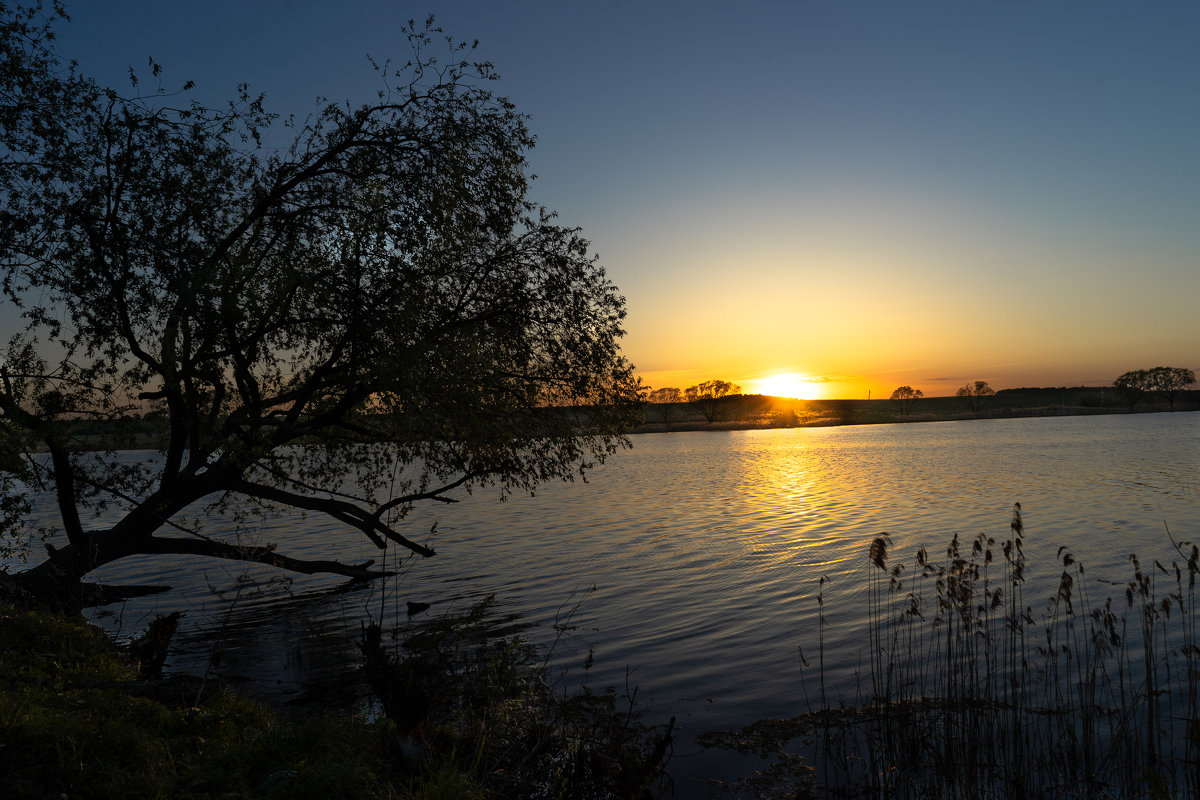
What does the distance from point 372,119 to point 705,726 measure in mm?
12172

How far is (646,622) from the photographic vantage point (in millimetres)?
15055

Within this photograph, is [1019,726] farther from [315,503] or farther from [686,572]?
[686,572]

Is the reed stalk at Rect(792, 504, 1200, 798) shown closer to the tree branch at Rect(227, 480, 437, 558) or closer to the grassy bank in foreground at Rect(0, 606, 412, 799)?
the grassy bank in foreground at Rect(0, 606, 412, 799)

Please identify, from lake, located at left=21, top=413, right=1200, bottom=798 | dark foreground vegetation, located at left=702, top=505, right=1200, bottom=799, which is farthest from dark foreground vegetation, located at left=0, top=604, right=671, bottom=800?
dark foreground vegetation, located at left=702, top=505, right=1200, bottom=799

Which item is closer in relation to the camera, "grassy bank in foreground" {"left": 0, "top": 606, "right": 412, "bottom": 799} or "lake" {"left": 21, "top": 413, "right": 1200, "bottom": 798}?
"grassy bank in foreground" {"left": 0, "top": 606, "right": 412, "bottom": 799}

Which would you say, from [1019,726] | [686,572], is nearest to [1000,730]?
[1019,726]

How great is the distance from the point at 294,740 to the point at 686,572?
557 inches

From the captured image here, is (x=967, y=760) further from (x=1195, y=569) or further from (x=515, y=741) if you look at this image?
(x=515, y=741)

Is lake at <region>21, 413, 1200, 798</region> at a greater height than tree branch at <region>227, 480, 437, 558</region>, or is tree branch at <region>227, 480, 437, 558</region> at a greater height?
tree branch at <region>227, 480, 437, 558</region>

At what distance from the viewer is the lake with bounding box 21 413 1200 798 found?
39.5 feet

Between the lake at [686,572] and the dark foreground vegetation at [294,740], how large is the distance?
1187 millimetres

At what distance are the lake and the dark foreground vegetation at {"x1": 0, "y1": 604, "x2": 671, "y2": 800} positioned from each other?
3.90ft

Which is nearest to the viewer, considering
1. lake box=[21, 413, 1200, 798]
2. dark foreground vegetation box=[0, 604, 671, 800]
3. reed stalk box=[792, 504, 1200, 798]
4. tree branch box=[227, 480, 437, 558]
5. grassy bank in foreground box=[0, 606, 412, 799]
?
grassy bank in foreground box=[0, 606, 412, 799]

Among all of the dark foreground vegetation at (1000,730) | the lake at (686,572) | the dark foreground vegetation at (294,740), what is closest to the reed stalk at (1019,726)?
the dark foreground vegetation at (1000,730)
